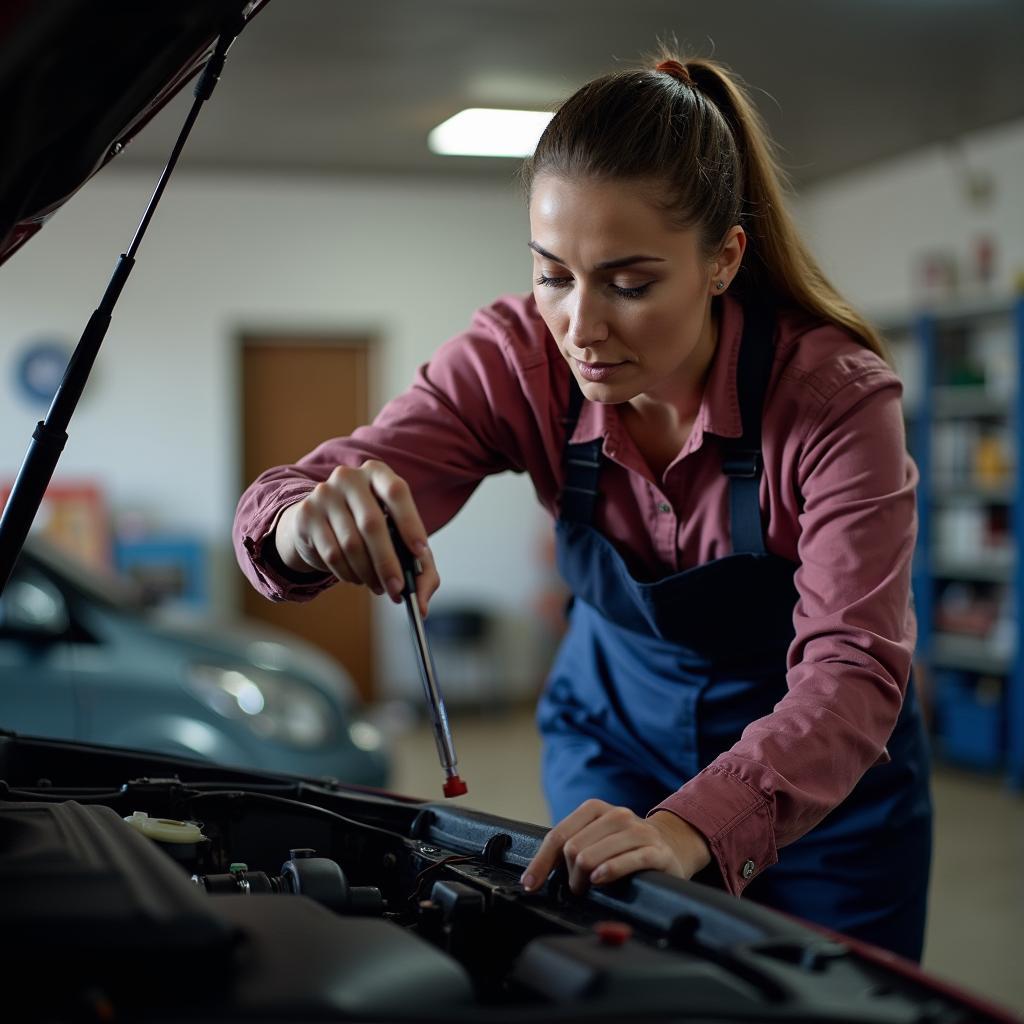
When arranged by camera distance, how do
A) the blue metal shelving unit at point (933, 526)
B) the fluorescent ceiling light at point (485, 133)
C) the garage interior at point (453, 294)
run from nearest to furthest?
the garage interior at point (453, 294) → the blue metal shelving unit at point (933, 526) → the fluorescent ceiling light at point (485, 133)

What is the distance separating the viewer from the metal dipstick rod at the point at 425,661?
3.68 ft

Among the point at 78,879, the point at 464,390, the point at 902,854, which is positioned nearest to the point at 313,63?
the point at 464,390

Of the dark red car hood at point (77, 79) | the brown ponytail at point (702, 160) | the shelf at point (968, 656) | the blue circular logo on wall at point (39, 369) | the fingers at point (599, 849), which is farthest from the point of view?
the blue circular logo on wall at point (39, 369)

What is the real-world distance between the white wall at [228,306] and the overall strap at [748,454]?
230 inches

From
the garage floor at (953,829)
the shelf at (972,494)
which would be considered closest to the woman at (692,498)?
the garage floor at (953,829)

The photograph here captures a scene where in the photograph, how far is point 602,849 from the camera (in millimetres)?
1022

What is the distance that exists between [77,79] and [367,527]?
1.39 feet

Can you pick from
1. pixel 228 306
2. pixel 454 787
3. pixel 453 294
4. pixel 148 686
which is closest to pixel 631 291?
pixel 454 787

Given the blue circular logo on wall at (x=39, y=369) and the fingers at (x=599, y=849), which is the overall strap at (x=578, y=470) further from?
the blue circular logo on wall at (x=39, y=369)

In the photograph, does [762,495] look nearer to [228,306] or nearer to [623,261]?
[623,261]

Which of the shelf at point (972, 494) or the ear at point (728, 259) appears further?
the shelf at point (972, 494)

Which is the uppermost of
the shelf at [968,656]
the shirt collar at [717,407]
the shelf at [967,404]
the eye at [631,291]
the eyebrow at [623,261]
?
the shelf at [967,404]

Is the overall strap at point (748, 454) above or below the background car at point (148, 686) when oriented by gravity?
above

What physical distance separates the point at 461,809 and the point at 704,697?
0.48 m
